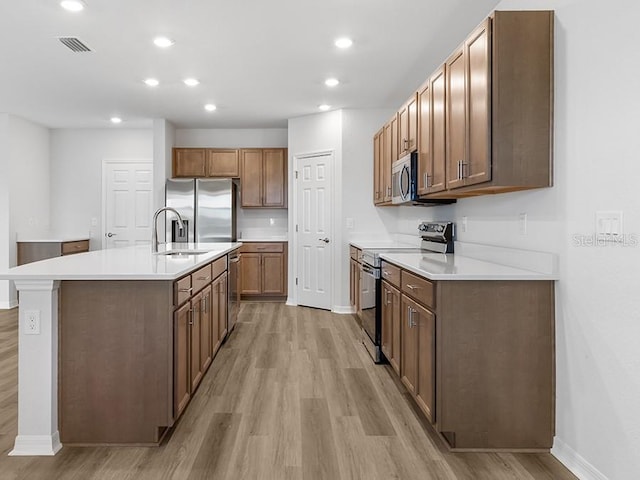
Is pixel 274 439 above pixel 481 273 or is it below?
below

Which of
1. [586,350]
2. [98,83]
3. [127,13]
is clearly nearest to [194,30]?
[127,13]

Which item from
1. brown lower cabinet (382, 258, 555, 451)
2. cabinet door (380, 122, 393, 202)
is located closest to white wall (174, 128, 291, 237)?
cabinet door (380, 122, 393, 202)

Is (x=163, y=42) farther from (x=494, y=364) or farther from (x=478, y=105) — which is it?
(x=494, y=364)

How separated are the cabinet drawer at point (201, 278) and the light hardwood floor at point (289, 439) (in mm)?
714

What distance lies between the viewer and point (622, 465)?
5.73ft

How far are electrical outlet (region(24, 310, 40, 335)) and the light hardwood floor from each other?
2.00ft

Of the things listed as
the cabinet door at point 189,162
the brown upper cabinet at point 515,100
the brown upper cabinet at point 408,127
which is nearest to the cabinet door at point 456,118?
the brown upper cabinet at point 515,100

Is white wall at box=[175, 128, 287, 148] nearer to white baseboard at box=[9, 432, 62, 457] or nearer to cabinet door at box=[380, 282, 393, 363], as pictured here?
cabinet door at box=[380, 282, 393, 363]

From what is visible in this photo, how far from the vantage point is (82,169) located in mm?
6887

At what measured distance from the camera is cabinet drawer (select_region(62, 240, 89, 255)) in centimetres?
607

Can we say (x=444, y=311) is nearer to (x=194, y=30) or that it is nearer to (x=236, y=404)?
(x=236, y=404)

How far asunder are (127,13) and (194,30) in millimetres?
474

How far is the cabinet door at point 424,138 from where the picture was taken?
10.6 ft

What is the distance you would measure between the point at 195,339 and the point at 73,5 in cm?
235
